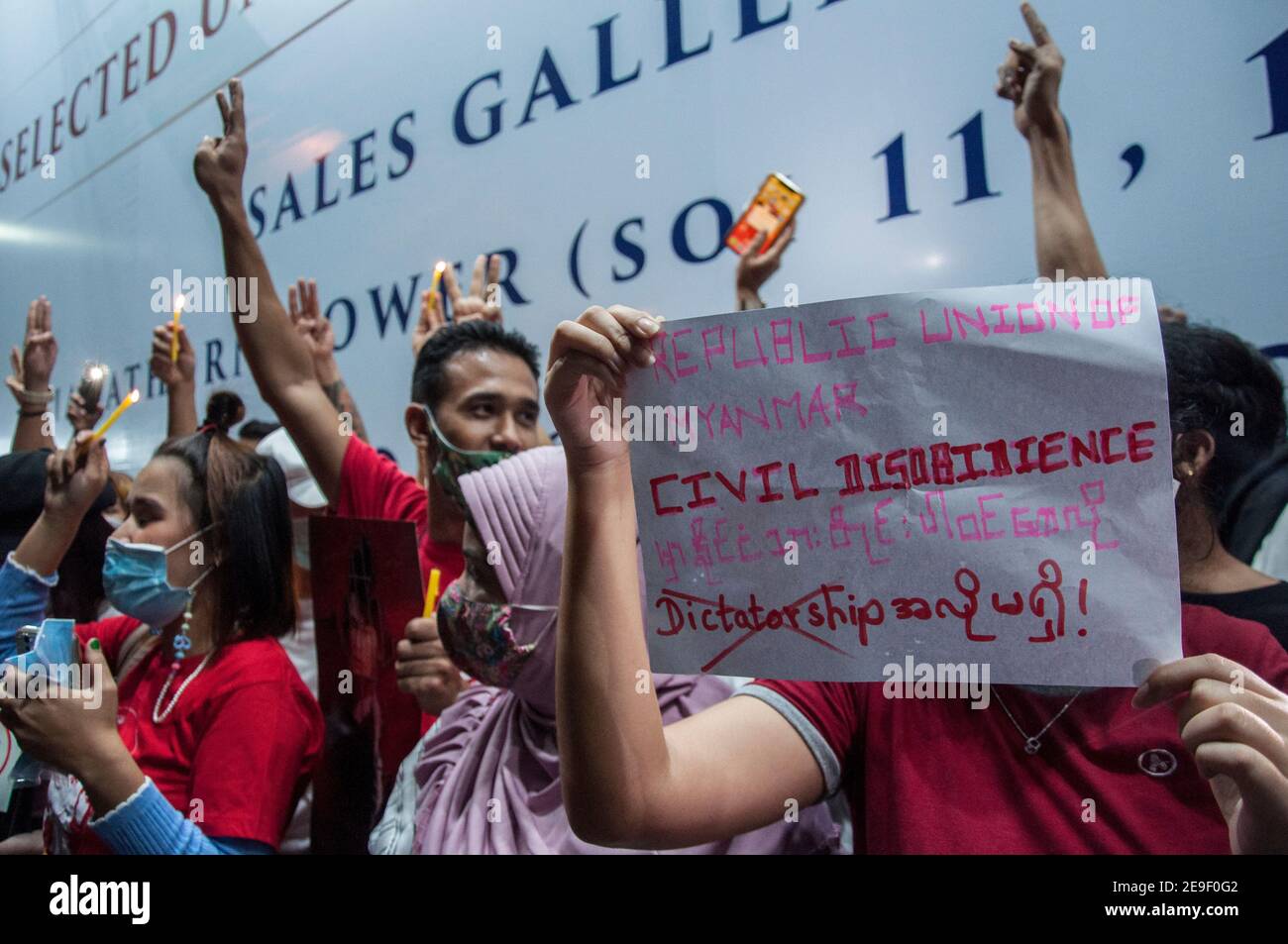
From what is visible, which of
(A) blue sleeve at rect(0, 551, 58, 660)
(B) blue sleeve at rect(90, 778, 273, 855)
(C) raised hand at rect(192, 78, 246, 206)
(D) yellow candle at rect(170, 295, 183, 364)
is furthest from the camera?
(D) yellow candle at rect(170, 295, 183, 364)

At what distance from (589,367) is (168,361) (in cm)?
127

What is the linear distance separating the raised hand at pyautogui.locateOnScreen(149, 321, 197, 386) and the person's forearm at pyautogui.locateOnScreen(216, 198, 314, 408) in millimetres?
300

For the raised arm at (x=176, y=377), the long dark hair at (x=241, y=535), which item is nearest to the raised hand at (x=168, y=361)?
the raised arm at (x=176, y=377)

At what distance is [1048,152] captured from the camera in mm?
1121

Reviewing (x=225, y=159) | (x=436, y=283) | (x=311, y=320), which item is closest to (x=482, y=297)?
(x=436, y=283)

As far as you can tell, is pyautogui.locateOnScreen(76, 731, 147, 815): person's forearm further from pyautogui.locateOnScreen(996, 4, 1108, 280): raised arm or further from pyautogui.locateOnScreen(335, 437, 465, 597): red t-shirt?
pyautogui.locateOnScreen(996, 4, 1108, 280): raised arm

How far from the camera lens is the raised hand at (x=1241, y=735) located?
0.74 metres

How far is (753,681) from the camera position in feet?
3.40

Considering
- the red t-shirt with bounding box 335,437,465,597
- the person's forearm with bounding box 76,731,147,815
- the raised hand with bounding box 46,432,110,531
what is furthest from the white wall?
the person's forearm with bounding box 76,731,147,815

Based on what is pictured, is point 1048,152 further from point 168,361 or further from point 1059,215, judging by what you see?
point 168,361

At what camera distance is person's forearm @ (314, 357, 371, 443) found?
5.69 ft

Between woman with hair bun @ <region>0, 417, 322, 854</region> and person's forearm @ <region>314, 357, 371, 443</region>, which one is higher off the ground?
person's forearm @ <region>314, 357, 371, 443</region>
